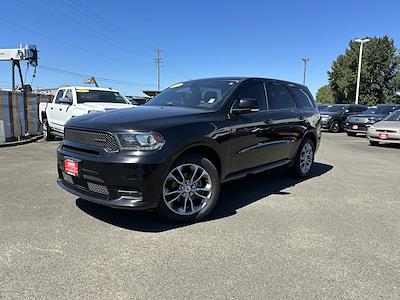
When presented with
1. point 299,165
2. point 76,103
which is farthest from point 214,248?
point 76,103

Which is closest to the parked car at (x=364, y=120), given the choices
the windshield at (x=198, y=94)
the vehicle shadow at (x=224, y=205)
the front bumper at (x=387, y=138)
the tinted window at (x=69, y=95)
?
the front bumper at (x=387, y=138)

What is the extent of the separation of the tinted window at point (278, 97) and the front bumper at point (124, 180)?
260cm

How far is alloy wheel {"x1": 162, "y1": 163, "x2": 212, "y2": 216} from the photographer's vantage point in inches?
160

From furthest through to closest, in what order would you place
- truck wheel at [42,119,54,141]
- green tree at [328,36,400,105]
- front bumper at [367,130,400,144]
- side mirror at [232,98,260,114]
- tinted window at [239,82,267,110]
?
green tree at [328,36,400,105], truck wheel at [42,119,54,141], front bumper at [367,130,400,144], tinted window at [239,82,267,110], side mirror at [232,98,260,114]

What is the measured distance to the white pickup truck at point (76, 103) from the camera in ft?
34.9

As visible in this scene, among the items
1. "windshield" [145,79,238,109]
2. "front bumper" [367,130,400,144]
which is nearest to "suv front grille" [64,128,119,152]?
"windshield" [145,79,238,109]

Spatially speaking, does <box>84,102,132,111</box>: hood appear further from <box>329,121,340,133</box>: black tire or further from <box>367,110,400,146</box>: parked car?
<box>329,121,340,133</box>: black tire

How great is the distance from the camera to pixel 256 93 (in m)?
5.41

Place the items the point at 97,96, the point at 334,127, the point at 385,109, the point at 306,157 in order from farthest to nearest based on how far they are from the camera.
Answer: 1. the point at 334,127
2. the point at 385,109
3. the point at 97,96
4. the point at 306,157

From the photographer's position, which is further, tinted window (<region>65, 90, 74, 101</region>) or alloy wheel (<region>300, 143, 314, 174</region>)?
tinted window (<region>65, 90, 74, 101</region>)

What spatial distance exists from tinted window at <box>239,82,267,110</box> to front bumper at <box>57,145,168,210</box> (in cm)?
189

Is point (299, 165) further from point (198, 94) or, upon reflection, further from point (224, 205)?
point (198, 94)

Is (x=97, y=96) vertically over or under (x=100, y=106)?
over

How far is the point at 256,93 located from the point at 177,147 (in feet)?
6.53
